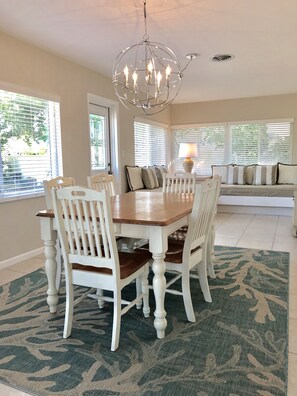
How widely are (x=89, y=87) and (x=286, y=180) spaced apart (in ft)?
13.7

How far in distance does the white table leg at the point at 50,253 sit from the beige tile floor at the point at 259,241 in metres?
A: 0.74

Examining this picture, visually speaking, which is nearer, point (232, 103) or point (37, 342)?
point (37, 342)

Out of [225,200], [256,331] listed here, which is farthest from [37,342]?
[225,200]

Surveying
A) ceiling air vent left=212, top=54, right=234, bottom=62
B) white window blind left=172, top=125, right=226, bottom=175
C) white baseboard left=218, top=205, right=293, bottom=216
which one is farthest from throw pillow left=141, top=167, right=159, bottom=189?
ceiling air vent left=212, top=54, right=234, bottom=62

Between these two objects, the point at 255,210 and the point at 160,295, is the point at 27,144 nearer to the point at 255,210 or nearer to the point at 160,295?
the point at 160,295

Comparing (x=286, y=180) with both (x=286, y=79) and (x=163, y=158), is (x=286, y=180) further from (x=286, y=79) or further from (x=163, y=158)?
(x=163, y=158)

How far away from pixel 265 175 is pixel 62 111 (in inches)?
163

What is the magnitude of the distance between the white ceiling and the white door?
0.63 meters

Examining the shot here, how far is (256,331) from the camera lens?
200cm

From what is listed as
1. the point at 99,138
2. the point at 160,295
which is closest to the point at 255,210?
the point at 99,138

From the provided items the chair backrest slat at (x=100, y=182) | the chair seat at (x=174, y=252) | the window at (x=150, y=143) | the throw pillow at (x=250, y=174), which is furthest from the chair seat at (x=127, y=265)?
the throw pillow at (x=250, y=174)

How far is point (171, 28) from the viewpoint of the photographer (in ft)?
10.1

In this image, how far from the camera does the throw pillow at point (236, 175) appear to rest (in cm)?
646

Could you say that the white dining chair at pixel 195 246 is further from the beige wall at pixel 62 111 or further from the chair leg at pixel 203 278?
the beige wall at pixel 62 111
